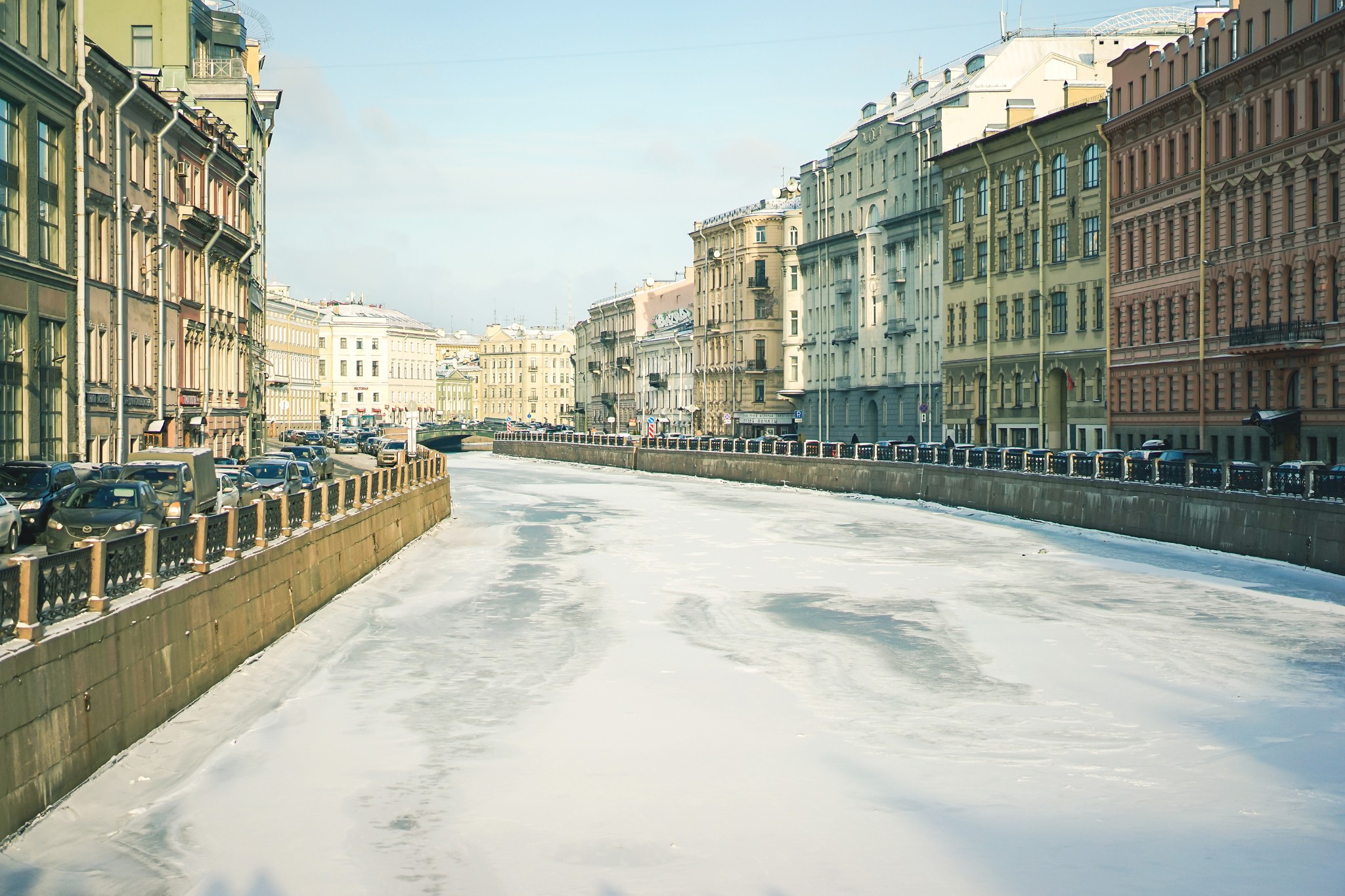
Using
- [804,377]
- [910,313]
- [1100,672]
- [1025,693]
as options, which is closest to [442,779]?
[1025,693]

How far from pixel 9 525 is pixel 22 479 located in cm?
648

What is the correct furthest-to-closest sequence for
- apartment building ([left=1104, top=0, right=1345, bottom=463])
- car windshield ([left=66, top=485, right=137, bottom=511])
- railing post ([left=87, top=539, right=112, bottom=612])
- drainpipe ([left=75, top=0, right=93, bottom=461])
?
apartment building ([left=1104, top=0, right=1345, bottom=463]), drainpipe ([left=75, top=0, right=93, bottom=461]), car windshield ([left=66, top=485, right=137, bottom=511]), railing post ([left=87, top=539, right=112, bottom=612])

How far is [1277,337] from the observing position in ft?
182

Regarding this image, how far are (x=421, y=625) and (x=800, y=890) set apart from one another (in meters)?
17.4

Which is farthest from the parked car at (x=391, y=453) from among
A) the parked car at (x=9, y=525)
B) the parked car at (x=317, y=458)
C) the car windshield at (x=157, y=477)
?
the parked car at (x=9, y=525)

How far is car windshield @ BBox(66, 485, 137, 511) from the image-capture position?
→ 30359mm

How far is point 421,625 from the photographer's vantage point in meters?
30.9

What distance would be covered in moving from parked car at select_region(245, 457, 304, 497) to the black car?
35.2 ft

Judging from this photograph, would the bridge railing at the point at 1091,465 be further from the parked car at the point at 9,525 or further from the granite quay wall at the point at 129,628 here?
the parked car at the point at 9,525

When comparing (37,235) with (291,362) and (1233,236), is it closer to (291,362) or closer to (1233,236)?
(1233,236)

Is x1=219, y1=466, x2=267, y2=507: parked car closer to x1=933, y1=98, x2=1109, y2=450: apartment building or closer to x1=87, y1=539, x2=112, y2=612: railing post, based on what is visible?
x1=87, y1=539, x2=112, y2=612: railing post

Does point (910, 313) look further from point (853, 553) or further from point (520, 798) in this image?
point (520, 798)

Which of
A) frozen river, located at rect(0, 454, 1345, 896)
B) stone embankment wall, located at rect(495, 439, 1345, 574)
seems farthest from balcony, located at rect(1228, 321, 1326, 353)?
frozen river, located at rect(0, 454, 1345, 896)

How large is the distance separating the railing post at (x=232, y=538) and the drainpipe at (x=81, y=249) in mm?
25289
